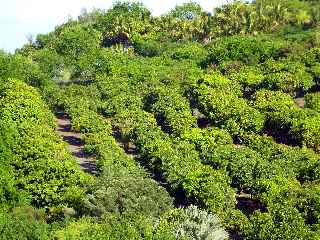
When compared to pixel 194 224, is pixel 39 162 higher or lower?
higher

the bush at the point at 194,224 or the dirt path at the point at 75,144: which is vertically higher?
the dirt path at the point at 75,144

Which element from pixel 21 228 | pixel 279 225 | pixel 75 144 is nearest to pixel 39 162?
pixel 21 228

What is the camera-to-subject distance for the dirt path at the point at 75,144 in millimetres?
60700

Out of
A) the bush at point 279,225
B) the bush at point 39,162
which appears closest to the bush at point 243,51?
the bush at point 39,162

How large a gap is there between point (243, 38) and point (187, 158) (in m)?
38.9

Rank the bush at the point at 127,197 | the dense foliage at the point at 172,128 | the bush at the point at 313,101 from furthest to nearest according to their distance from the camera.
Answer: the bush at the point at 313,101
the bush at the point at 127,197
the dense foliage at the point at 172,128

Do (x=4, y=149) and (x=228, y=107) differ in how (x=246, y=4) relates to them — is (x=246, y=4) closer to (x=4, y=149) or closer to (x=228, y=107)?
(x=228, y=107)

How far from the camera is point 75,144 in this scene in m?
68.1

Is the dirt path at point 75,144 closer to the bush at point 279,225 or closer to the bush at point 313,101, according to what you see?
the bush at point 279,225

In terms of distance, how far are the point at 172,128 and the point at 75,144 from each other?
33.8 ft

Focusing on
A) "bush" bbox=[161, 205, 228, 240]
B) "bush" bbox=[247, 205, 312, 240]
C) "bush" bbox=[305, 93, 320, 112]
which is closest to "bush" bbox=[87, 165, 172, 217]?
"bush" bbox=[161, 205, 228, 240]

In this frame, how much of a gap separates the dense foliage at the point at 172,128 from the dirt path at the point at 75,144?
141cm

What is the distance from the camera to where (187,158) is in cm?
5725

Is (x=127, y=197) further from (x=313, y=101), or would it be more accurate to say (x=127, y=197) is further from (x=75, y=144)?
(x=313, y=101)
